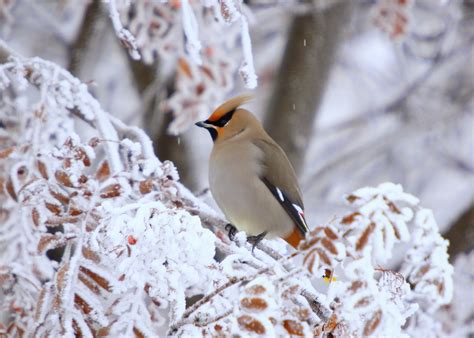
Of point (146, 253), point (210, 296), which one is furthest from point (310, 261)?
point (146, 253)

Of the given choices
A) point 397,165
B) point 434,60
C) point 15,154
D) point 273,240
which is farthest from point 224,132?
point 397,165

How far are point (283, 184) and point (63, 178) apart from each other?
142cm

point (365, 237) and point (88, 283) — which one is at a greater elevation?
point (365, 237)

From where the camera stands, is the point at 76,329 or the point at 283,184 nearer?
the point at 76,329

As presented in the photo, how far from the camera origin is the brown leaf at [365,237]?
6.08 feet

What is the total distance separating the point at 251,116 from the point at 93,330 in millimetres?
1982

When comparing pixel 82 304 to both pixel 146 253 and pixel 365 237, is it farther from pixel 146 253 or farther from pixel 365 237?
pixel 365 237

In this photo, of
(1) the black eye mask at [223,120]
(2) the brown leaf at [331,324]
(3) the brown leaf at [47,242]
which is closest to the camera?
(2) the brown leaf at [331,324]

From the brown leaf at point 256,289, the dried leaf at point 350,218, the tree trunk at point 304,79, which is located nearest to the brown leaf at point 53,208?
the brown leaf at point 256,289

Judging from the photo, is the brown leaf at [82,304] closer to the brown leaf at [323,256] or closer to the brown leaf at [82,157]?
the brown leaf at [82,157]

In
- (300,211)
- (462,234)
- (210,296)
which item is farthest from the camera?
(462,234)

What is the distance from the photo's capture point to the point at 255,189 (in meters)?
3.75

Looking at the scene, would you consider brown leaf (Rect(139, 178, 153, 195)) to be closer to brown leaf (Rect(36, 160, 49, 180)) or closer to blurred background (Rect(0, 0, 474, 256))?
brown leaf (Rect(36, 160, 49, 180))

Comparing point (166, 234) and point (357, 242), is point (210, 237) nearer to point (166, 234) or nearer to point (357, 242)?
point (166, 234)
